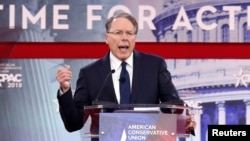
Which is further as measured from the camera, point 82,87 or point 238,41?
point 238,41

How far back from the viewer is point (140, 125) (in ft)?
8.52

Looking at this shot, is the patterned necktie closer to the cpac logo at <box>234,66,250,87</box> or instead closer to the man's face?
the man's face

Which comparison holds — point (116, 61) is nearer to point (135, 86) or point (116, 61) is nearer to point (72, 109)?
point (135, 86)

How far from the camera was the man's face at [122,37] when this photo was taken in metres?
3.08

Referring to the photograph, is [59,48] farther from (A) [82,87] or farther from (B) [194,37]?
(A) [82,87]

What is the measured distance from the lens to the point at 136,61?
3205 millimetres

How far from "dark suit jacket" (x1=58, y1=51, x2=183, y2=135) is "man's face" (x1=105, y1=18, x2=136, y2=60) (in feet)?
0.30

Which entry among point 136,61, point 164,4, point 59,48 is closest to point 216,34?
point 164,4

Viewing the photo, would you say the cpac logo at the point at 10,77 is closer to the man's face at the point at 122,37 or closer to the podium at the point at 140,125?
the man's face at the point at 122,37

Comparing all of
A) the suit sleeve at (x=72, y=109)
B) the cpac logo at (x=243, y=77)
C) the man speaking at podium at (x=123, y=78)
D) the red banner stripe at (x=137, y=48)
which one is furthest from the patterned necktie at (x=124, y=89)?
the cpac logo at (x=243, y=77)

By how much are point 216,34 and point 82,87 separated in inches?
71.5

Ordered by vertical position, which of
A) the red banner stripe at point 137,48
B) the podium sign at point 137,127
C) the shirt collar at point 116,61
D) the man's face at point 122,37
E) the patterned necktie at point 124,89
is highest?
the red banner stripe at point 137,48

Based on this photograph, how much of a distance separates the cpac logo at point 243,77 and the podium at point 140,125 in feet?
6.99

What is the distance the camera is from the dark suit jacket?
9.92 ft
